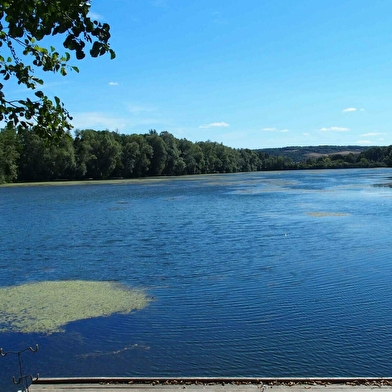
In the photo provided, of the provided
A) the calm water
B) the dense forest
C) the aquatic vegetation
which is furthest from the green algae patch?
the dense forest

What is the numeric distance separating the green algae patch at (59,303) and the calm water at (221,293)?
47cm

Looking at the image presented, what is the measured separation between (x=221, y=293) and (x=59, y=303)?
401 centimetres

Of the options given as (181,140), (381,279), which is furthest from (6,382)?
(181,140)

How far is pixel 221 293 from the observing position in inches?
468

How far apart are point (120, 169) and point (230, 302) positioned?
86.6 m

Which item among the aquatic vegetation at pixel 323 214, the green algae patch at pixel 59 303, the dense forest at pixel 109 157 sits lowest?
the aquatic vegetation at pixel 323 214

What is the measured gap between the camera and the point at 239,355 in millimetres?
8109

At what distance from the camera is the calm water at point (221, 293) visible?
793 centimetres

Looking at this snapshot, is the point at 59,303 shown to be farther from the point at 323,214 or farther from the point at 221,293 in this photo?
the point at 323,214

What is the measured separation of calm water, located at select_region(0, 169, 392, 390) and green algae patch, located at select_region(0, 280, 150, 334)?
475 millimetres

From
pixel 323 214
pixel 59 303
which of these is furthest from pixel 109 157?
pixel 59 303

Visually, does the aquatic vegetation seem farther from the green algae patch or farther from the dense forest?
the dense forest

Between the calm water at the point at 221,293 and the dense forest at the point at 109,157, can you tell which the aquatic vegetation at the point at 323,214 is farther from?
the dense forest at the point at 109,157

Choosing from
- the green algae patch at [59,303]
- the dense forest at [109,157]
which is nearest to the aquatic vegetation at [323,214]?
the green algae patch at [59,303]
